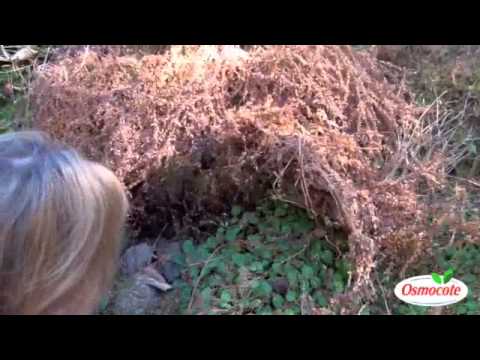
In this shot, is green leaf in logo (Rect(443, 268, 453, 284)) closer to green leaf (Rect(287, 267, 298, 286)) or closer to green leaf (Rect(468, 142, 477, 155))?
green leaf (Rect(287, 267, 298, 286))

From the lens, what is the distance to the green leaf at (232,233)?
116 inches

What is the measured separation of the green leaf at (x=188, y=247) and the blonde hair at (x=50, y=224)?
5.74ft

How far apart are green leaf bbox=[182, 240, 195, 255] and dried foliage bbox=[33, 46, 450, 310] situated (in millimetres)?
156

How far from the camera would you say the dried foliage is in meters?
2.68

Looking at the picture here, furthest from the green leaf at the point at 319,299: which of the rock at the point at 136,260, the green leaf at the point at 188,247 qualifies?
the rock at the point at 136,260

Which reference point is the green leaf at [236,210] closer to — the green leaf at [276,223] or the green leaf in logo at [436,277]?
the green leaf at [276,223]

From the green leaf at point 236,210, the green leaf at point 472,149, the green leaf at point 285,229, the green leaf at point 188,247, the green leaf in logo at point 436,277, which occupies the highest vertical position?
the green leaf at point 472,149

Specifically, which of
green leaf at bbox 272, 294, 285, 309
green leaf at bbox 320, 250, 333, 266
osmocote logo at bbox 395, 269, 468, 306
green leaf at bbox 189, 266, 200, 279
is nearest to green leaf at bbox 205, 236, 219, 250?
green leaf at bbox 189, 266, 200, 279

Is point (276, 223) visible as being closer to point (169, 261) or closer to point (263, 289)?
point (263, 289)

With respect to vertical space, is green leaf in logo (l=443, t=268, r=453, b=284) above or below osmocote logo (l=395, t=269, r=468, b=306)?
A: above

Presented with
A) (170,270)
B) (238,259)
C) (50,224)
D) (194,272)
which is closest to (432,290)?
(238,259)

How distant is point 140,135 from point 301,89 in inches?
36.8

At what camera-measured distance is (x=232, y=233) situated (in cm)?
296

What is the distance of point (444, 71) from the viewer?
3594 mm
